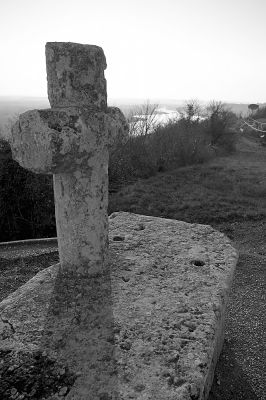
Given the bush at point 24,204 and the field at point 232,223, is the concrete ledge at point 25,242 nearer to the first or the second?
the field at point 232,223

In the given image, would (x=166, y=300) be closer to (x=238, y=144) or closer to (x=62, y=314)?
(x=62, y=314)

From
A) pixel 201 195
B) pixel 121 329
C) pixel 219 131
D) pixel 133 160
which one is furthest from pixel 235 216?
pixel 219 131

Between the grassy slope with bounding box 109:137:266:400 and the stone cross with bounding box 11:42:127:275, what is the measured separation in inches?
92.0

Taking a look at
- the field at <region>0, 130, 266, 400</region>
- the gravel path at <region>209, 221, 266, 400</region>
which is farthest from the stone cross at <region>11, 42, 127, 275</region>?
the field at <region>0, 130, 266, 400</region>

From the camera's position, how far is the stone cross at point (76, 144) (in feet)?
8.05

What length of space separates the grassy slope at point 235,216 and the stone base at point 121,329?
1588 mm

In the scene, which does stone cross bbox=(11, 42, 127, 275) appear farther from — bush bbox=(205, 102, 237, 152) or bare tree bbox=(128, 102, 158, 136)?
bush bbox=(205, 102, 237, 152)

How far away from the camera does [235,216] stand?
1100 centimetres

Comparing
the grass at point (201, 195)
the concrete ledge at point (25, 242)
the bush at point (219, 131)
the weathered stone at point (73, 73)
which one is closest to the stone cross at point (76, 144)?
the weathered stone at point (73, 73)

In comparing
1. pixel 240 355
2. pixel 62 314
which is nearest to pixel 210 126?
pixel 240 355

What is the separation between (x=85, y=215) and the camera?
3.04 m

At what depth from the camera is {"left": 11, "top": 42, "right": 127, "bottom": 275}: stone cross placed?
8.05 feet

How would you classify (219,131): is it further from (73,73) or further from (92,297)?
(92,297)

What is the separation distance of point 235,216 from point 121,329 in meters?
9.10
